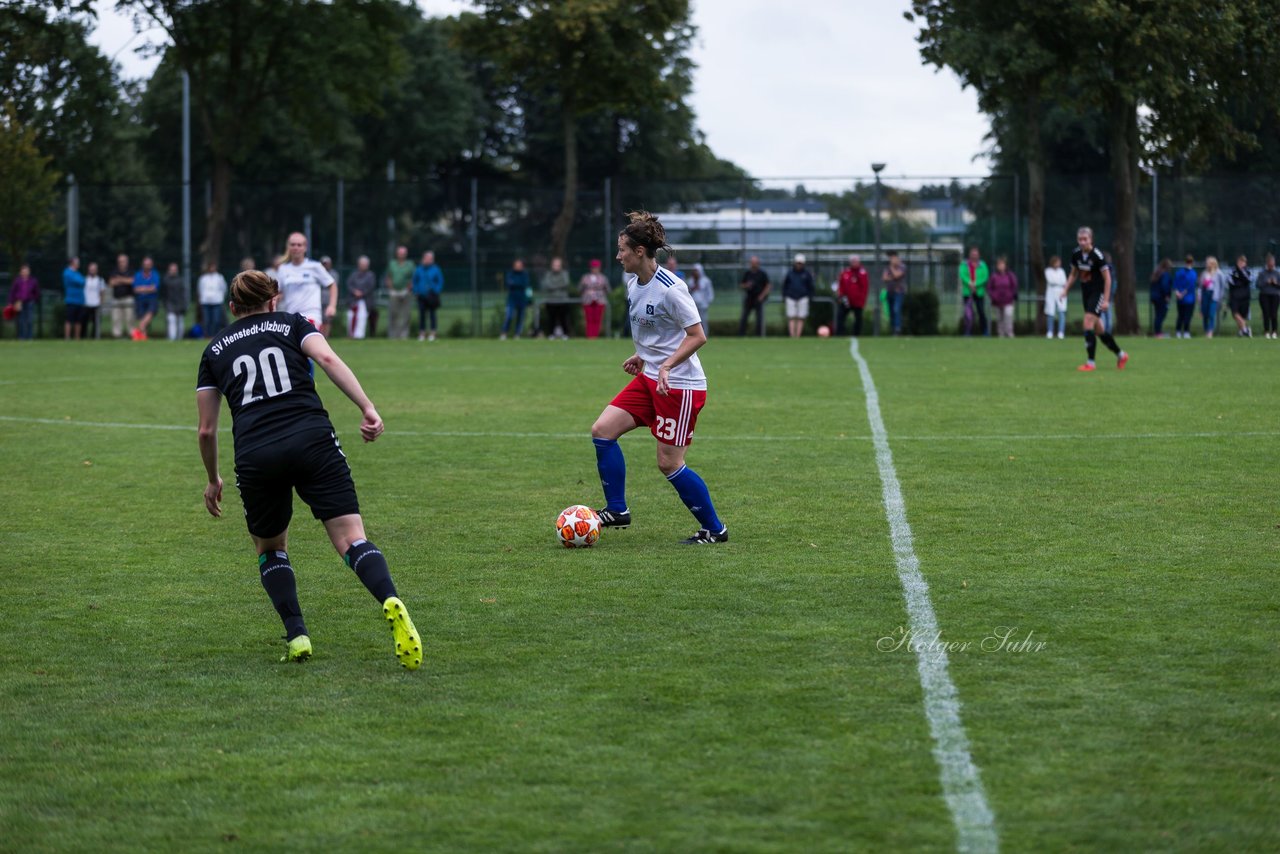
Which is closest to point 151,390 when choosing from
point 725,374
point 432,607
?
point 725,374

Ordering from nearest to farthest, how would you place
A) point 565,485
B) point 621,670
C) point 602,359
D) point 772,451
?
point 621,670 < point 565,485 < point 772,451 < point 602,359

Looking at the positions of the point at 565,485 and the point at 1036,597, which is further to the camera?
the point at 565,485

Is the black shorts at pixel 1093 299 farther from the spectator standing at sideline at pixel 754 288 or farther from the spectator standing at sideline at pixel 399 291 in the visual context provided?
the spectator standing at sideline at pixel 399 291

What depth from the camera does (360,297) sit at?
34156 mm

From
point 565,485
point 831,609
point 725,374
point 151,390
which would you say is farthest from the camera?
point 725,374

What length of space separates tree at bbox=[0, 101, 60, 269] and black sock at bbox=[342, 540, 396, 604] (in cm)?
3811

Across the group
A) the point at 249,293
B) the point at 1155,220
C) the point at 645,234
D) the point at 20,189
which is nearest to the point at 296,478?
the point at 249,293

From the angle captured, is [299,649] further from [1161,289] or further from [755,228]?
[755,228]

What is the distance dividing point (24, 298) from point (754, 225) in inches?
666

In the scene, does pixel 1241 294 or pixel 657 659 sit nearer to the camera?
pixel 657 659

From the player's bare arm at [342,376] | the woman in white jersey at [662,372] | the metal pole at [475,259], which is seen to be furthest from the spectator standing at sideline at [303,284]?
the metal pole at [475,259]

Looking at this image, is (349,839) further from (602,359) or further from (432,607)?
(602,359)

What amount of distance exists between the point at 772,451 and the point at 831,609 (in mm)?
6050

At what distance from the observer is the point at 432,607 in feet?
23.4
